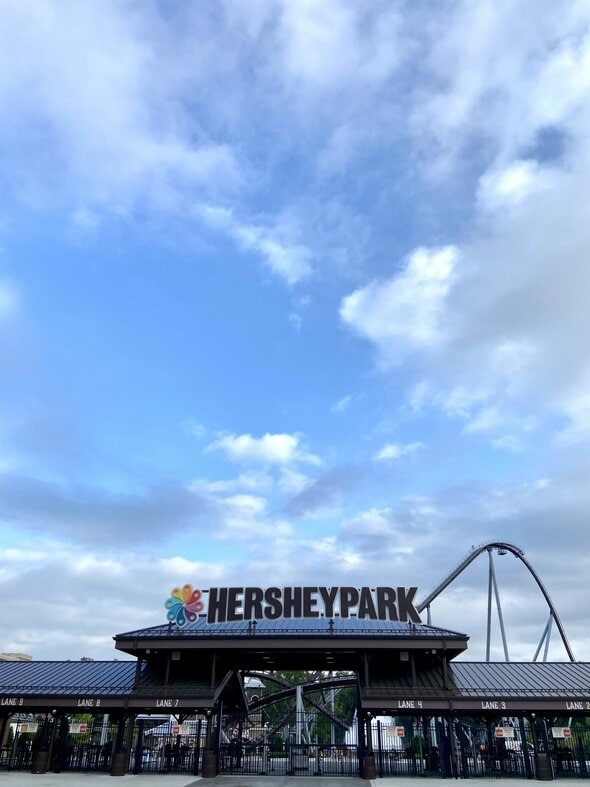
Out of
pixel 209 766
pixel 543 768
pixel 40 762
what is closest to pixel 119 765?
pixel 209 766

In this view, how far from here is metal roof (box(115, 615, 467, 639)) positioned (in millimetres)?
34062

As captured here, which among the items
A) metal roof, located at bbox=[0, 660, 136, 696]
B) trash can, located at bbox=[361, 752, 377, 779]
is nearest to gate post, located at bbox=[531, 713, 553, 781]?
trash can, located at bbox=[361, 752, 377, 779]

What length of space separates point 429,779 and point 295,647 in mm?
9268

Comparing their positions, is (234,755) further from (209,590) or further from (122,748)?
(209,590)

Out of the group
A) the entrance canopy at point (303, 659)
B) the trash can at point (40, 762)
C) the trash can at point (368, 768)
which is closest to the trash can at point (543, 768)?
the entrance canopy at point (303, 659)

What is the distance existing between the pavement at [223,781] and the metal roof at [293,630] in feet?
22.3

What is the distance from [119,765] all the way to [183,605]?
29.1ft

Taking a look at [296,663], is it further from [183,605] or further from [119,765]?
[119,765]

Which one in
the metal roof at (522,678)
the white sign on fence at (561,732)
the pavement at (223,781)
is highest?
the metal roof at (522,678)

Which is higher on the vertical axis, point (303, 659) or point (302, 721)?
point (303, 659)

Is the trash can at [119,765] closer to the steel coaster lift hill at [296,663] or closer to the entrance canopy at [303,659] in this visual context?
the steel coaster lift hill at [296,663]

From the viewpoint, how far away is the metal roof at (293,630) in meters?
34.1

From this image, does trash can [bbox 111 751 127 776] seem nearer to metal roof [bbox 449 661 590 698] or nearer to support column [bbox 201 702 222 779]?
support column [bbox 201 702 222 779]

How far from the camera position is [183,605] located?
122 ft
